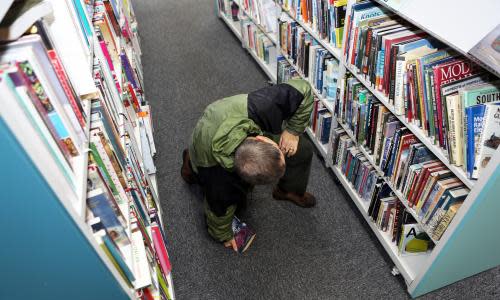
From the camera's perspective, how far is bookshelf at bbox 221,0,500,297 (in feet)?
3.71

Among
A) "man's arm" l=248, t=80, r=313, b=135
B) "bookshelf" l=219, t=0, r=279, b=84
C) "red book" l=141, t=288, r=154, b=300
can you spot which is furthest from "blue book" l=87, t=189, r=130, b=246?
"bookshelf" l=219, t=0, r=279, b=84

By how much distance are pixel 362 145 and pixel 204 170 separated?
866mm

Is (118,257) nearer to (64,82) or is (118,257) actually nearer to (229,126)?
(64,82)

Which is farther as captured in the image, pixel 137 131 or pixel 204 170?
pixel 137 131

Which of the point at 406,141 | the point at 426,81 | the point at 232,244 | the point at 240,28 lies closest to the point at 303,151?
the point at 406,141

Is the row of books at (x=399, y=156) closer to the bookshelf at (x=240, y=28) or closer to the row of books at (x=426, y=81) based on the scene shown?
the row of books at (x=426, y=81)

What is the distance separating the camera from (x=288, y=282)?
70.8 inches

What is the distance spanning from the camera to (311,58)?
2197 mm

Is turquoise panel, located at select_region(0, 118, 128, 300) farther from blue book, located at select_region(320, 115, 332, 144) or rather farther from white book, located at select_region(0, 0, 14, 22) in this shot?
blue book, located at select_region(320, 115, 332, 144)

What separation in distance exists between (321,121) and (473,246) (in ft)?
3.63

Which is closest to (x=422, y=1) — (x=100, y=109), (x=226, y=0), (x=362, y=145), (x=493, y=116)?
(x=493, y=116)

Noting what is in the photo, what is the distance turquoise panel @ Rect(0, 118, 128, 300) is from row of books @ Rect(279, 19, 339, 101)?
5.34ft

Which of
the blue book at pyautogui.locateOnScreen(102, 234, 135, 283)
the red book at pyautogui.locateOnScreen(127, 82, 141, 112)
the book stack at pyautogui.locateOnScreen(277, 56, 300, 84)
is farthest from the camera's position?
the book stack at pyautogui.locateOnScreen(277, 56, 300, 84)

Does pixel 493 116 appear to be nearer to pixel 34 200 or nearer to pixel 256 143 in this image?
pixel 256 143
